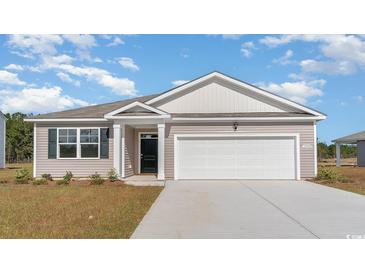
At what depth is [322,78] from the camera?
60.3 ft

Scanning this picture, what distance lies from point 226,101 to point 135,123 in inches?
173

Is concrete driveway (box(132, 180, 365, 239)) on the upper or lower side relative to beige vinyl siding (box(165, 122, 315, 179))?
lower

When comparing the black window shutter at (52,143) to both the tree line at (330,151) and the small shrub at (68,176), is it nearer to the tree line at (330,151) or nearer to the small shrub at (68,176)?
the small shrub at (68,176)

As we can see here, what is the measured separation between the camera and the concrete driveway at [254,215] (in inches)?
239

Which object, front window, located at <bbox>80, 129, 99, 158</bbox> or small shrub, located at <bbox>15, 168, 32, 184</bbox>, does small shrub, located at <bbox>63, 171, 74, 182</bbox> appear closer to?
front window, located at <bbox>80, 129, 99, 158</bbox>

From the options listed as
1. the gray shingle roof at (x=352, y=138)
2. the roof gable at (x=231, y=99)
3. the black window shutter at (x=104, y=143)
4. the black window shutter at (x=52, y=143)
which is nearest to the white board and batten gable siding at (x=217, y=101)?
the roof gable at (x=231, y=99)

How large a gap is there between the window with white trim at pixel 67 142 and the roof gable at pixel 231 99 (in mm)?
3719

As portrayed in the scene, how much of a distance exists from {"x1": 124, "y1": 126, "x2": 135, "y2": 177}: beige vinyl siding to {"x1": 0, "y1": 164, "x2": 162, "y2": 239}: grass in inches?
143

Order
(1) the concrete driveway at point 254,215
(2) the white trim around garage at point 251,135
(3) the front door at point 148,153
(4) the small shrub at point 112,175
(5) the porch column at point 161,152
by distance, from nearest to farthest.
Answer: (1) the concrete driveway at point 254,215, (4) the small shrub at point 112,175, (5) the porch column at point 161,152, (2) the white trim around garage at point 251,135, (3) the front door at point 148,153

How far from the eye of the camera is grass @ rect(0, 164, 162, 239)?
608 centimetres

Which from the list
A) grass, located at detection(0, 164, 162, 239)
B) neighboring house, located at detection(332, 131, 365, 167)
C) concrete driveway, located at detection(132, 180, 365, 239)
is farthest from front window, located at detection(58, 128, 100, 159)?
neighboring house, located at detection(332, 131, 365, 167)

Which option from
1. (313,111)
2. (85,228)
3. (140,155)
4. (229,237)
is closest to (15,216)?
(85,228)
